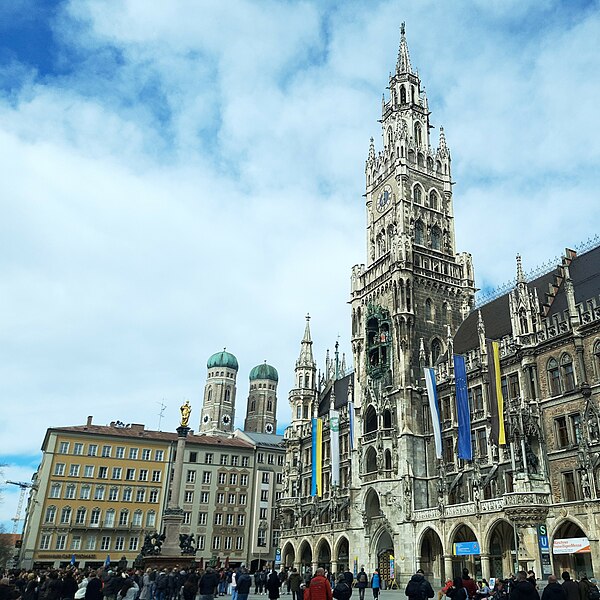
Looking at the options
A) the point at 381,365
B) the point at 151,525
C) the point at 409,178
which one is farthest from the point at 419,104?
the point at 151,525

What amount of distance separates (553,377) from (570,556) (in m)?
10.0

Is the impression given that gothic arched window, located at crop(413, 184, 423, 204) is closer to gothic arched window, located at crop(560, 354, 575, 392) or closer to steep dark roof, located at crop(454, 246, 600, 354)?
steep dark roof, located at crop(454, 246, 600, 354)

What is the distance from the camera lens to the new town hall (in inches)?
1291

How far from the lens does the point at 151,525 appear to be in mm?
66250

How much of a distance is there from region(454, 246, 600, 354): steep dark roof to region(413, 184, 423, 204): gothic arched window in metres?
12.2

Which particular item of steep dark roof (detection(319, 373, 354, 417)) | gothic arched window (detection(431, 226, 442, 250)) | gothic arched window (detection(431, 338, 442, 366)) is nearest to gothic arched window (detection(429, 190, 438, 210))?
gothic arched window (detection(431, 226, 442, 250))

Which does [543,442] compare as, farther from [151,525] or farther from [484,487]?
[151,525]

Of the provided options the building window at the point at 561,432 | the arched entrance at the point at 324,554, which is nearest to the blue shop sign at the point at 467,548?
the building window at the point at 561,432

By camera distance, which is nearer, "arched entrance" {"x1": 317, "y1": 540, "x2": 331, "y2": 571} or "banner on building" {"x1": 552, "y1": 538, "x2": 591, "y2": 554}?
"banner on building" {"x1": 552, "y1": 538, "x2": 591, "y2": 554}

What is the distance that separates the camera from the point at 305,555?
198 ft

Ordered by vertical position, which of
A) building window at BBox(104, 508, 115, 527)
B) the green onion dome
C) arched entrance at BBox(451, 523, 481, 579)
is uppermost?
the green onion dome

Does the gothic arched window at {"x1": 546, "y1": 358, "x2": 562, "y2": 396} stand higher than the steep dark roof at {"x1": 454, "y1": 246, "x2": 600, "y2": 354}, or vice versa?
the steep dark roof at {"x1": 454, "y1": 246, "x2": 600, "y2": 354}

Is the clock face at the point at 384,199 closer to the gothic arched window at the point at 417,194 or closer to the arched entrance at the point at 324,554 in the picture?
the gothic arched window at the point at 417,194

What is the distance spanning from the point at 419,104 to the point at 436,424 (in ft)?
120
